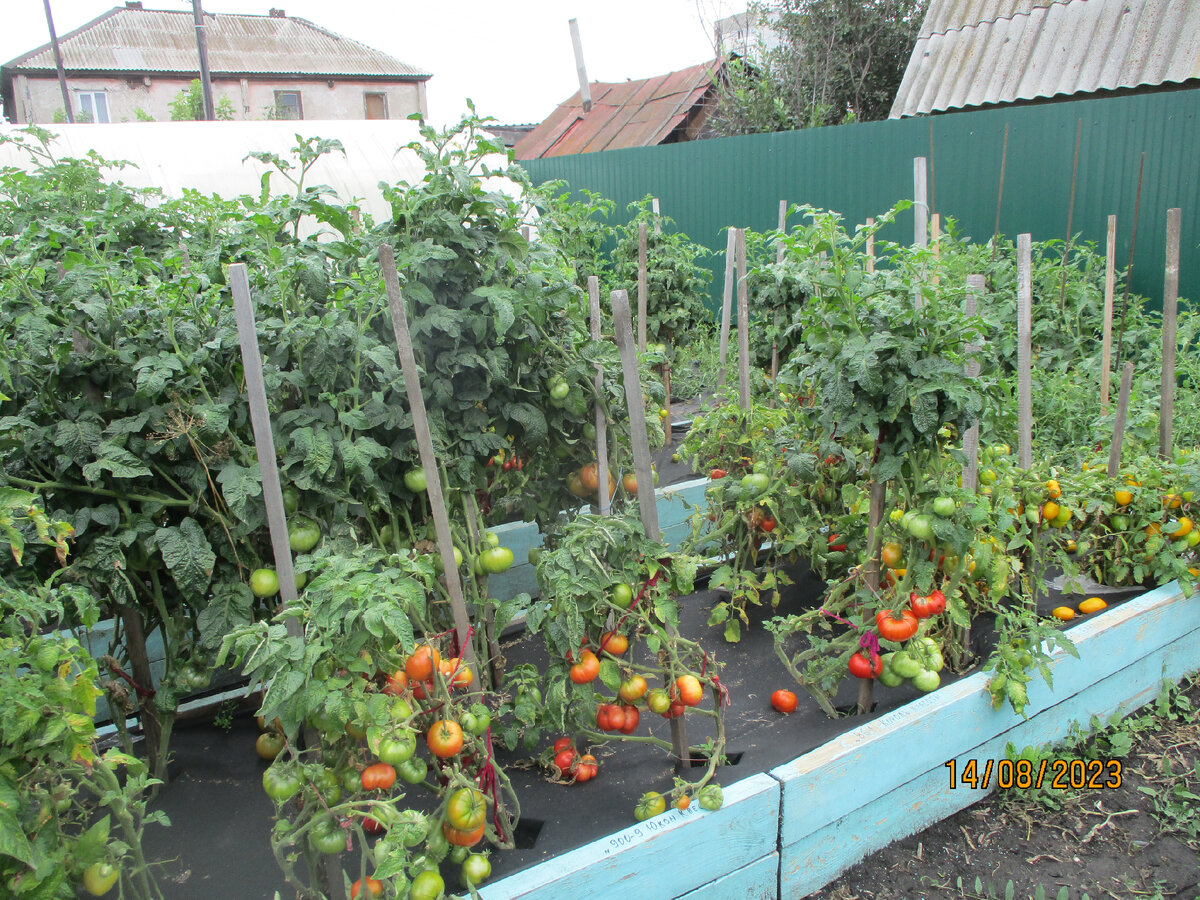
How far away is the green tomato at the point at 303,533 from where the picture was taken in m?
1.80

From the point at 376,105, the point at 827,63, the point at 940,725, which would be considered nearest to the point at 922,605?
the point at 940,725

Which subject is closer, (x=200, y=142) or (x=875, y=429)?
(x=875, y=429)

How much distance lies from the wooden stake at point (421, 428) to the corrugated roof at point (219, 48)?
919 inches

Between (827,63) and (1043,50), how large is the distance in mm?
3654

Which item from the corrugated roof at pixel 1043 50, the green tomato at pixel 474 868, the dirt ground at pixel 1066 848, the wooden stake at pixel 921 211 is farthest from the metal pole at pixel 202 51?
the dirt ground at pixel 1066 848

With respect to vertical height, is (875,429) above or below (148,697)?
above

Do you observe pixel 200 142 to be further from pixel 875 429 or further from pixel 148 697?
pixel 875 429

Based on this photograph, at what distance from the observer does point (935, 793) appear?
2113 millimetres

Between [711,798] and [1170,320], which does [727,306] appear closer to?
[1170,320]

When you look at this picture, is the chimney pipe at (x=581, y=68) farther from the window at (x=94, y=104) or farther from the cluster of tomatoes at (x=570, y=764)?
the window at (x=94, y=104)

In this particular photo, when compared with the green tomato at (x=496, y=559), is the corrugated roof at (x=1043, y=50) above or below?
above

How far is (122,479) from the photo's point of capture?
6.00 ft

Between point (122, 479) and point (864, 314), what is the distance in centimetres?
188

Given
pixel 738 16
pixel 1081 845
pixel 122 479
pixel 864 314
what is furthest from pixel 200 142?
pixel 738 16
